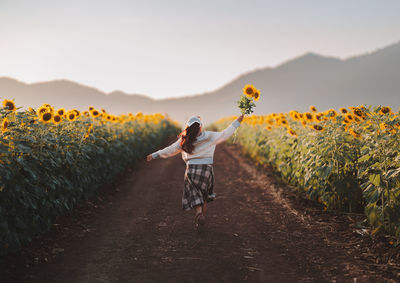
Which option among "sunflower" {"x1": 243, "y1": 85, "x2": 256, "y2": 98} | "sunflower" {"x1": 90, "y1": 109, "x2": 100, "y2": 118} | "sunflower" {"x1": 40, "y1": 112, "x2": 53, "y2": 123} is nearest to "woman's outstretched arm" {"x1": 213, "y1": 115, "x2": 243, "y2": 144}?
"sunflower" {"x1": 243, "y1": 85, "x2": 256, "y2": 98}

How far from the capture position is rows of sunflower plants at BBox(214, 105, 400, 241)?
470 cm

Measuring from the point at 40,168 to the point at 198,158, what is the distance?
2.41 meters

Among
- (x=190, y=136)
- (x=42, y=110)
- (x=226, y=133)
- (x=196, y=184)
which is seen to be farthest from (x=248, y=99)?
(x=42, y=110)

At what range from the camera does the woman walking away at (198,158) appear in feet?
18.0

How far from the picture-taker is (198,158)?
565 centimetres

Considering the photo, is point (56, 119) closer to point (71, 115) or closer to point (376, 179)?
point (71, 115)

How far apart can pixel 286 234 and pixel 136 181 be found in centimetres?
571

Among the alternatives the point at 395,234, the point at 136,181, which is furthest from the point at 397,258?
the point at 136,181

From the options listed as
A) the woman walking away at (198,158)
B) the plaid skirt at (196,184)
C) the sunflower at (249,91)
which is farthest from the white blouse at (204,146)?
the sunflower at (249,91)

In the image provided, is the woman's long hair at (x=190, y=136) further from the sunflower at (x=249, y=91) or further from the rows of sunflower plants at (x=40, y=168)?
the rows of sunflower plants at (x=40, y=168)

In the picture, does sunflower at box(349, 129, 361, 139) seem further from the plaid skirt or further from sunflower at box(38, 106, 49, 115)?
sunflower at box(38, 106, 49, 115)

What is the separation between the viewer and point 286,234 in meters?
5.48

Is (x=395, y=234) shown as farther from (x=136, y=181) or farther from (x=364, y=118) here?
(x=136, y=181)

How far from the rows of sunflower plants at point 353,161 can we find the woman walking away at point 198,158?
100 centimetres
